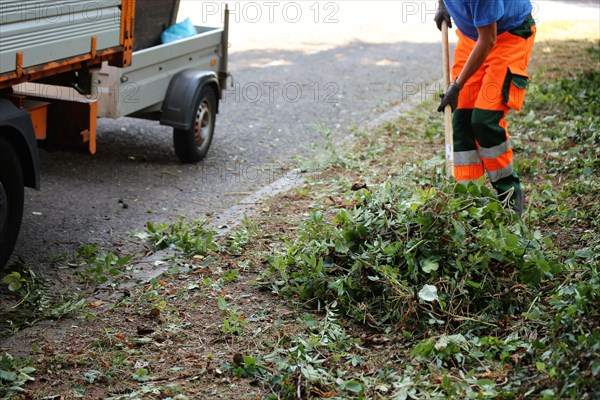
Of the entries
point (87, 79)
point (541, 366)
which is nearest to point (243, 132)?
point (87, 79)

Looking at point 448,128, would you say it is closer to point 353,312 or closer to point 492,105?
point 492,105

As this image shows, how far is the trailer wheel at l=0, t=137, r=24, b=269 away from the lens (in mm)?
4945

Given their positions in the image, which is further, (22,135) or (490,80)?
(490,80)

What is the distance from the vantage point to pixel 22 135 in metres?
5.07

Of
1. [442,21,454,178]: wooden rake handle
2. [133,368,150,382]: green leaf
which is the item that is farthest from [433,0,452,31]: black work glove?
[133,368,150,382]: green leaf

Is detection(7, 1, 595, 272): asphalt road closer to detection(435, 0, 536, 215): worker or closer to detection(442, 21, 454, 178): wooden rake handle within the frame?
detection(442, 21, 454, 178): wooden rake handle

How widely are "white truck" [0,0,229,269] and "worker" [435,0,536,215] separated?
7.78 ft

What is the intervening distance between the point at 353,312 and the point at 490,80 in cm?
182

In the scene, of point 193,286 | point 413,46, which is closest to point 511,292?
point 193,286

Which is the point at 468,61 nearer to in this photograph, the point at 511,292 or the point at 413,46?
the point at 511,292

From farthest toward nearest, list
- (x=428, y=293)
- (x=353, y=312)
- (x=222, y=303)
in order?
(x=222, y=303) → (x=353, y=312) → (x=428, y=293)

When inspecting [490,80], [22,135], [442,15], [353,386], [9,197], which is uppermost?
[442,15]

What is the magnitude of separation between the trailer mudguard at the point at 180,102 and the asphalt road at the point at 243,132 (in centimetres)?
47

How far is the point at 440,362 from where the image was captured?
3904 millimetres
